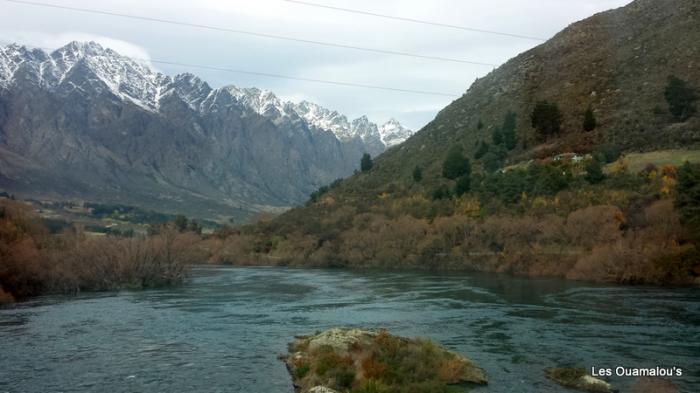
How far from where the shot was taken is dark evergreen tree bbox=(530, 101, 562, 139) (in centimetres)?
9844

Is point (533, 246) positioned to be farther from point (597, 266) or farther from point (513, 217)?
point (597, 266)

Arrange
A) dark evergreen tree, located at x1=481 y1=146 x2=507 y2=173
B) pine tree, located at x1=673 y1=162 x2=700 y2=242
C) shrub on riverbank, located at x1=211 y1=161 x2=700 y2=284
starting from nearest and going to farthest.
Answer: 1. pine tree, located at x1=673 y1=162 x2=700 y2=242
2. shrub on riverbank, located at x1=211 y1=161 x2=700 y2=284
3. dark evergreen tree, located at x1=481 y1=146 x2=507 y2=173

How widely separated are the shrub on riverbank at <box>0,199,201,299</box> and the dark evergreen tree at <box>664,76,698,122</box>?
68.6m

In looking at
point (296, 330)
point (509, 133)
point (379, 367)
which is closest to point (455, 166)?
point (509, 133)

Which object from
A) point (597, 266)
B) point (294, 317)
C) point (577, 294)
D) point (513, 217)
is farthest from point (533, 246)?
point (294, 317)

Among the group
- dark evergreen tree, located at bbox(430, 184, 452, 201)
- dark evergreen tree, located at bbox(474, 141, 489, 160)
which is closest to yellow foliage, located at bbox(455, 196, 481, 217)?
dark evergreen tree, located at bbox(430, 184, 452, 201)

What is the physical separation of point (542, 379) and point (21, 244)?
4795 cm

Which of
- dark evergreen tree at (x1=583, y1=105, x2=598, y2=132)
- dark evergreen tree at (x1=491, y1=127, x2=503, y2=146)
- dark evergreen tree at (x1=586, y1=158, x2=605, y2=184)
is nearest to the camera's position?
dark evergreen tree at (x1=586, y1=158, x2=605, y2=184)

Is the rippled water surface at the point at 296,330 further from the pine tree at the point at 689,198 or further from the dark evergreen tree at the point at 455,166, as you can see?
the dark evergreen tree at the point at 455,166

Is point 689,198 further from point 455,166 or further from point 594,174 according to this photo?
point 455,166

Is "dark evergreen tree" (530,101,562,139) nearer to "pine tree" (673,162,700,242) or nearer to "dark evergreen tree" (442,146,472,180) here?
"dark evergreen tree" (442,146,472,180)

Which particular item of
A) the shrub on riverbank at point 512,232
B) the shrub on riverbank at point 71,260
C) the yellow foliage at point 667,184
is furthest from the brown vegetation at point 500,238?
the shrub on riverbank at point 71,260

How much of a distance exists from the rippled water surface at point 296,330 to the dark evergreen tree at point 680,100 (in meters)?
41.9

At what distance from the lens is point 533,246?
2911 inches
